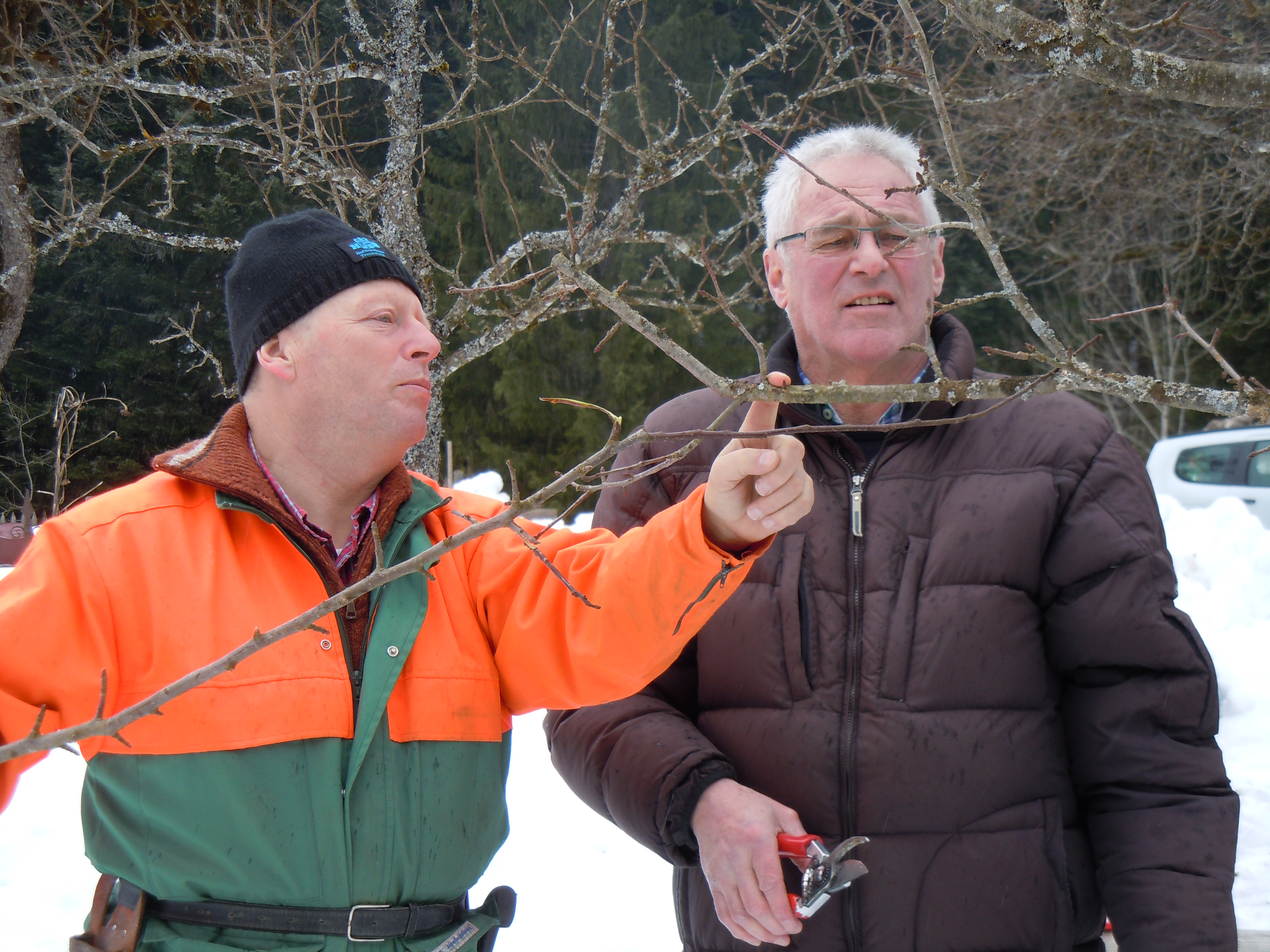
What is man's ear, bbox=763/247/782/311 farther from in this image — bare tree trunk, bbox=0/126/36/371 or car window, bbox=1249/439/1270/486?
car window, bbox=1249/439/1270/486

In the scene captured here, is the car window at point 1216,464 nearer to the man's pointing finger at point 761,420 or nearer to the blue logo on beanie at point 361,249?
the man's pointing finger at point 761,420

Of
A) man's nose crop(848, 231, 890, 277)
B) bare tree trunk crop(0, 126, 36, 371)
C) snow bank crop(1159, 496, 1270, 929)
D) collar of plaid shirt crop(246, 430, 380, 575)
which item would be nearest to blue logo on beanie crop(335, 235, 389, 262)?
collar of plaid shirt crop(246, 430, 380, 575)

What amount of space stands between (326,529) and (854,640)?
0.92m

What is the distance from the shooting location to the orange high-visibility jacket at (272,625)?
1.25 metres

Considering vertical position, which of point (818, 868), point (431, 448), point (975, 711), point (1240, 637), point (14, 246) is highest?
point (14, 246)

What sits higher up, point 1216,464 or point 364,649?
point 1216,464

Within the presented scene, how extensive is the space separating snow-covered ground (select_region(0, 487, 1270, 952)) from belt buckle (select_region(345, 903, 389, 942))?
2.25m

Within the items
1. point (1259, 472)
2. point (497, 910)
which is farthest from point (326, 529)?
point (1259, 472)

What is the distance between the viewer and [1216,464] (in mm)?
8695

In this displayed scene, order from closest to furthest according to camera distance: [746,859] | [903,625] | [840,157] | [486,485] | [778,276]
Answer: [746,859], [903,625], [840,157], [778,276], [486,485]

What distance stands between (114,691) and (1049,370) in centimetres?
132

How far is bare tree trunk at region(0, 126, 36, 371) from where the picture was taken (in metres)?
6.85

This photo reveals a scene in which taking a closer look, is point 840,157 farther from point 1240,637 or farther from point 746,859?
point 1240,637

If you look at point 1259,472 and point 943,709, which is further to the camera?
point 1259,472
